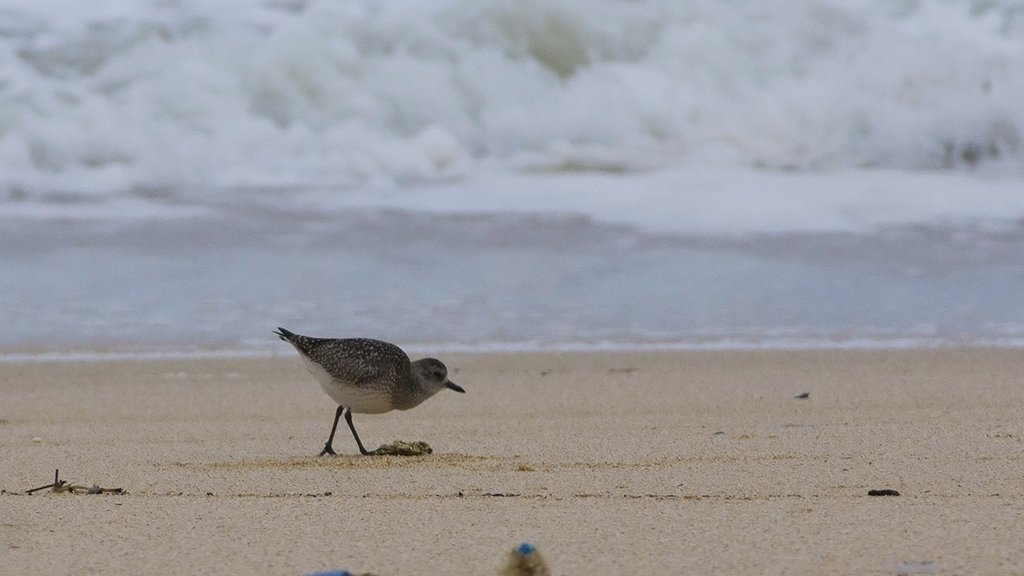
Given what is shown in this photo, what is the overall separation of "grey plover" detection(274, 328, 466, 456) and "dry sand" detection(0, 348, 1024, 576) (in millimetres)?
224

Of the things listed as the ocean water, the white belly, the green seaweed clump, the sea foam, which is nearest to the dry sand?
the green seaweed clump

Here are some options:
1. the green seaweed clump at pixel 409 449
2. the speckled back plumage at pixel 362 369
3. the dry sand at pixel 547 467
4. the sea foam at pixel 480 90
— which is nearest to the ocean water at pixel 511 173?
the sea foam at pixel 480 90

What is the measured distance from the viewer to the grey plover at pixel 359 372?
566 centimetres

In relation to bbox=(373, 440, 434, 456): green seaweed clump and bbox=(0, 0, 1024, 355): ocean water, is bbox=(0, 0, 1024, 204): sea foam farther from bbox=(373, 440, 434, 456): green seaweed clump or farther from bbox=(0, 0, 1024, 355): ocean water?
bbox=(373, 440, 434, 456): green seaweed clump

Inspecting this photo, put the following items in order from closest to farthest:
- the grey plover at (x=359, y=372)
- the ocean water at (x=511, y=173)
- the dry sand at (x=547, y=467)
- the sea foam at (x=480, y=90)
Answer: the dry sand at (x=547, y=467)
the grey plover at (x=359, y=372)
the ocean water at (x=511, y=173)
the sea foam at (x=480, y=90)

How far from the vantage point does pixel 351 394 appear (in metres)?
5.71

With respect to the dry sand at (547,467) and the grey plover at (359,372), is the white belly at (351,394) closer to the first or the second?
the grey plover at (359,372)

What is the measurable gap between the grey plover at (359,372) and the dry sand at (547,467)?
22 centimetres

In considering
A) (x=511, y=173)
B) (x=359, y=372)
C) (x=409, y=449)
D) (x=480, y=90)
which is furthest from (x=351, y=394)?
(x=480, y=90)

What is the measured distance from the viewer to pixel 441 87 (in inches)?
654

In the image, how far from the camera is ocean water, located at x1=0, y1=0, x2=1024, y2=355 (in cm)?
948

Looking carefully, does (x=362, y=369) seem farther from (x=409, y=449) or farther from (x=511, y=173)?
(x=511, y=173)

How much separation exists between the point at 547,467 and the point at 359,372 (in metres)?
1.00

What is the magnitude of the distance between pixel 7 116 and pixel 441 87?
194 inches
